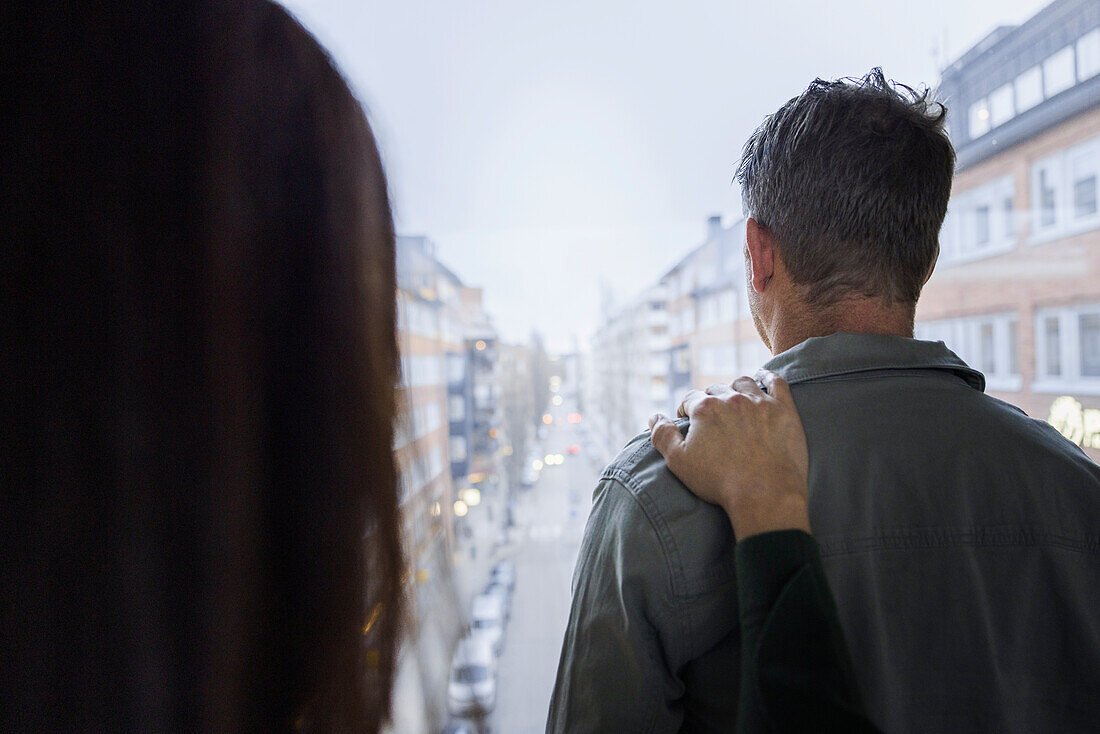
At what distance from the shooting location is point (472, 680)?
4.86 ft

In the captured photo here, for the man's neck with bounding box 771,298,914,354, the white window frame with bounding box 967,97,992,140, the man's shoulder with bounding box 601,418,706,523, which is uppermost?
the white window frame with bounding box 967,97,992,140

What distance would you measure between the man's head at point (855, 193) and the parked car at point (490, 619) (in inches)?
46.4

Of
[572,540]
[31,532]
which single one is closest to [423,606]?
[572,540]

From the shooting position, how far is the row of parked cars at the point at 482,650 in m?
1.44

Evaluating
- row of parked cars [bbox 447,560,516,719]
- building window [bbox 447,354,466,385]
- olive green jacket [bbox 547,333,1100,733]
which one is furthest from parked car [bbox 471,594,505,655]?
olive green jacket [bbox 547,333,1100,733]

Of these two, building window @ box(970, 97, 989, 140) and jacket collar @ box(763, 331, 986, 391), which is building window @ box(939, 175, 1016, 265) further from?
jacket collar @ box(763, 331, 986, 391)

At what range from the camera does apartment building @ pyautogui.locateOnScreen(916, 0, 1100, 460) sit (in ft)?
5.39

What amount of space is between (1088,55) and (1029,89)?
5.7 inches

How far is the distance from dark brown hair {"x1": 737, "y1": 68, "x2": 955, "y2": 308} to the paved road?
0.96 meters

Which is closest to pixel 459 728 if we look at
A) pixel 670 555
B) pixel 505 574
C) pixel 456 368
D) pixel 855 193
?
pixel 505 574

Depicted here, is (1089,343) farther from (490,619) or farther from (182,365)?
(182,365)

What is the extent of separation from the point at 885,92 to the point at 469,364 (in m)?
1.11

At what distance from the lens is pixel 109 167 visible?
422 mm

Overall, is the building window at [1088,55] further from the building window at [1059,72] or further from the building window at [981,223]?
the building window at [981,223]
